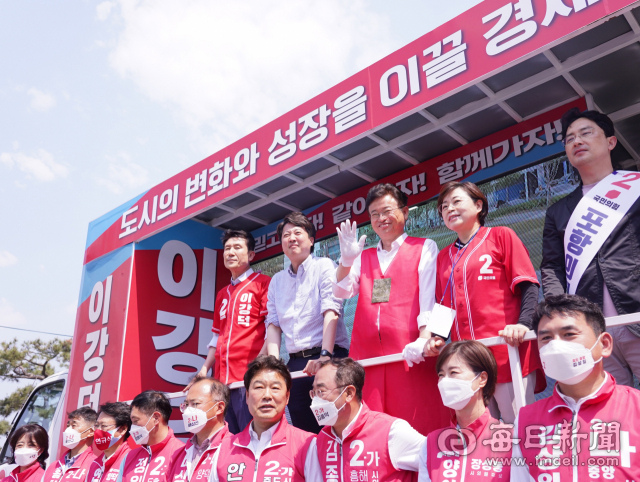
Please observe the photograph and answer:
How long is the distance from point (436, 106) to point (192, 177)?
245cm

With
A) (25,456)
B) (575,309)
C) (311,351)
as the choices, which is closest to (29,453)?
(25,456)

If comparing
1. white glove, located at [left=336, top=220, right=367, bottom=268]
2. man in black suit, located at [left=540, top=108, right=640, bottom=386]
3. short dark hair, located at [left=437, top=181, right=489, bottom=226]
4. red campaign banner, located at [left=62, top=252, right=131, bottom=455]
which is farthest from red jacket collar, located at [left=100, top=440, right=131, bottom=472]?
man in black suit, located at [left=540, top=108, right=640, bottom=386]

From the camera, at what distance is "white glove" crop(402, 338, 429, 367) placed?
2.71 metres

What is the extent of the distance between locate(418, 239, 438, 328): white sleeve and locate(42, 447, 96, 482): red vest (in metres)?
3.29

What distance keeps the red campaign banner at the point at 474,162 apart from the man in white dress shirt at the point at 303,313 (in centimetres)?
139

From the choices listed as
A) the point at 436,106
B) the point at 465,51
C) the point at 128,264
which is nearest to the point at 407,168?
the point at 436,106

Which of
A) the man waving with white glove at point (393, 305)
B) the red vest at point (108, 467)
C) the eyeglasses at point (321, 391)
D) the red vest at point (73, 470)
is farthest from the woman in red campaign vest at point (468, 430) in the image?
the red vest at point (73, 470)

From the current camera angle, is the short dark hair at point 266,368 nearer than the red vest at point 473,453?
No

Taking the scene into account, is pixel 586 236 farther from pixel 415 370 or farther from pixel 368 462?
pixel 368 462

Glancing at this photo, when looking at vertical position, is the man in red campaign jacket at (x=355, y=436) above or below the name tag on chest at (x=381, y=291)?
below

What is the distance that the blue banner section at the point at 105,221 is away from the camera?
608cm

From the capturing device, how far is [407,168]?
509cm

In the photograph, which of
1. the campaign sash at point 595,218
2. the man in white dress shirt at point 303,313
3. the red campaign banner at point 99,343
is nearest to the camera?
the campaign sash at point 595,218

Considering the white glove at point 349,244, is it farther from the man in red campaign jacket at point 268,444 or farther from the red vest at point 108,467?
the red vest at point 108,467
